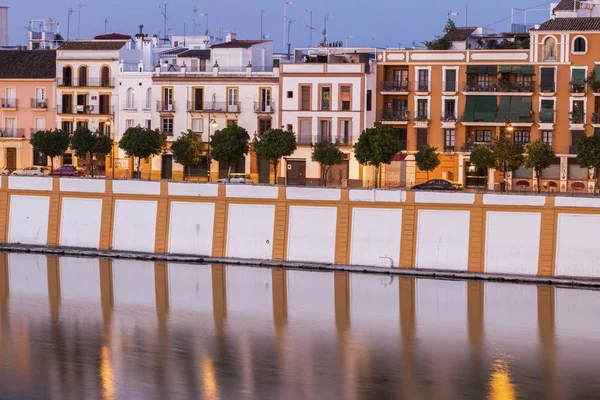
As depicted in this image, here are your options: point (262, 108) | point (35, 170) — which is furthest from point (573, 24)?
point (35, 170)

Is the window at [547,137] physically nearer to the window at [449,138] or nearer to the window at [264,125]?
the window at [449,138]

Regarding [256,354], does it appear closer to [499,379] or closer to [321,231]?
[499,379]

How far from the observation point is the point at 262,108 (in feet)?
193

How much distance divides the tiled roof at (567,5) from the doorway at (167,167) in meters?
17.6

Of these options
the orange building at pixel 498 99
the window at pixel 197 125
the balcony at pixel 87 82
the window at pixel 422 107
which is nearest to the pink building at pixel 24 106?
the balcony at pixel 87 82

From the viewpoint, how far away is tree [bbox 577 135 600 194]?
50188mm

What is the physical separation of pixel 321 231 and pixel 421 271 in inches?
143

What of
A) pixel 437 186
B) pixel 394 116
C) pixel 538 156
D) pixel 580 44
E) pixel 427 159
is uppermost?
pixel 580 44

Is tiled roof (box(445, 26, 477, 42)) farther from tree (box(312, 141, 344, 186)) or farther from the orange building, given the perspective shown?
tree (box(312, 141, 344, 186))

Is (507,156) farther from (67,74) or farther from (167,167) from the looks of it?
(67,74)

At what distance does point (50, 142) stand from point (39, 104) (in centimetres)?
532

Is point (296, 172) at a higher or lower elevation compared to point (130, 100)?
lower

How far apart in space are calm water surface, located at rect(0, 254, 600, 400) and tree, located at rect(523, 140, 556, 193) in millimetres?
13101

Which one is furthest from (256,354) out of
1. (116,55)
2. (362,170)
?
(116,55)
